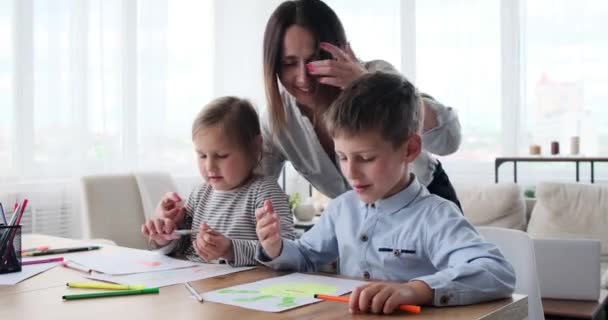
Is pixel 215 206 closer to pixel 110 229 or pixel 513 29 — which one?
pixel 110 229

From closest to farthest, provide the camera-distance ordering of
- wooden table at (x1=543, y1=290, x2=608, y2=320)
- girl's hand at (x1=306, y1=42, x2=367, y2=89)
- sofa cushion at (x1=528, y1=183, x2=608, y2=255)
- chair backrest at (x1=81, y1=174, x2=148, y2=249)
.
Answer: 1. girl's hand at (x1=306, y1=42, x2=367, y2=89)
2. wooden table at (x1=543, y1=290, x2=608, y2=320)
3. chair backrest at (x1=81, y1=174, x2=148, y2=249)
4. sofa cushion at (x1=528, y1=183, x2=608, y2=255)

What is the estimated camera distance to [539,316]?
1.35 m

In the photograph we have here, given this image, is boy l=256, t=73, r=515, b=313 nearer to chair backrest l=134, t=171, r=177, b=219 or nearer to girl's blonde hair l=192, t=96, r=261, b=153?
girl's blonde hair l=192, t=96, r=261, b=153

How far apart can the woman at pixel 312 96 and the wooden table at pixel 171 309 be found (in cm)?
58

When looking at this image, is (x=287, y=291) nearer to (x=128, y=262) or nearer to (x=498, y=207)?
(x=128, y=262)

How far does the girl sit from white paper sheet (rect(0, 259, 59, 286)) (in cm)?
22

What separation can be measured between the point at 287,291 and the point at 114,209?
2950 millimetres

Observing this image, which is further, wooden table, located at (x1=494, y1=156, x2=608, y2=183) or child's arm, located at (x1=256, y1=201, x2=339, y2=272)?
wooden table, located at (x1=494, y1=156, x2=608, y2=183)

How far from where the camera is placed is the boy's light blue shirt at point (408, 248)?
1021 millimetres

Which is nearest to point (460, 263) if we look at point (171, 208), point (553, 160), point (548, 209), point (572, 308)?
point (171, 208)

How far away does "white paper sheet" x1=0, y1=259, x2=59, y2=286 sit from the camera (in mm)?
1275

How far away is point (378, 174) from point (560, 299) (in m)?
1.60

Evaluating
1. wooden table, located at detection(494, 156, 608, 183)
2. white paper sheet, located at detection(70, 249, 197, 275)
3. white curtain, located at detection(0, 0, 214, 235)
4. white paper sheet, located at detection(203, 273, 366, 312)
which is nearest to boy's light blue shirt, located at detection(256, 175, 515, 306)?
white paper sheet, located at detection(203, 273, 366, 312)

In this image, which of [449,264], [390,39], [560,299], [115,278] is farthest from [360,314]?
[390,39]
